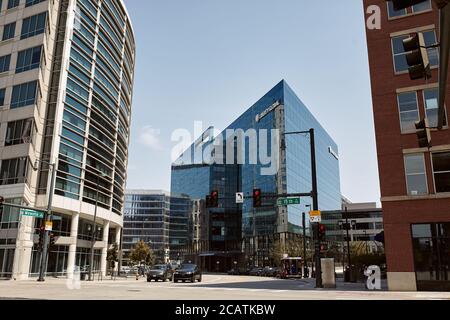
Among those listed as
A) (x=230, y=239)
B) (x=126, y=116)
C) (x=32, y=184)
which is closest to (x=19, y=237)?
(x=32, y=184)

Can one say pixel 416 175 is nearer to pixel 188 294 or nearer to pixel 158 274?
pixel 188 294

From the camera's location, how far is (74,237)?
4844cm

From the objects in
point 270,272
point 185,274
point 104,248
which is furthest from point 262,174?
point 185,274

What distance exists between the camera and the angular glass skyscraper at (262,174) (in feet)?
293

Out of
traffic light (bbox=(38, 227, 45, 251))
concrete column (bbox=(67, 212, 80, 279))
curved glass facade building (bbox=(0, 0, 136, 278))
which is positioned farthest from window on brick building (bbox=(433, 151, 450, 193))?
concrete column (bbox=(67, 212, 80, 279))

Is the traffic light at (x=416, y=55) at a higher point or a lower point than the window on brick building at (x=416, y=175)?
lower

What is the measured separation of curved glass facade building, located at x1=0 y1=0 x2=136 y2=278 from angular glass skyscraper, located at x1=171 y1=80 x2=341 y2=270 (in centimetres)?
3444

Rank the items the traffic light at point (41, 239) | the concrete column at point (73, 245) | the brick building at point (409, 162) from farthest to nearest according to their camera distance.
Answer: the concrete column at point (73, 245)
the traffic light at point (41, 239)
the brick building at point (409, 162)

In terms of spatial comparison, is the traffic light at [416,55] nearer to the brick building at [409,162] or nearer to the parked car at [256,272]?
the brick building at [409,162]

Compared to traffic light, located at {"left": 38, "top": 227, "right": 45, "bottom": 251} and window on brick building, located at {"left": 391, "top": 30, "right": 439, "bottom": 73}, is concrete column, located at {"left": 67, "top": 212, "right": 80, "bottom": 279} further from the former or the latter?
window on brick building, located at {"left": 391, "top": 30, "right": 439, "bottom": 73}

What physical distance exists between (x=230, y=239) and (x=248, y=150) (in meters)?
25.0

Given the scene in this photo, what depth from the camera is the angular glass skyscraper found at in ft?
293

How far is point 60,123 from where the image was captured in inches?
1822

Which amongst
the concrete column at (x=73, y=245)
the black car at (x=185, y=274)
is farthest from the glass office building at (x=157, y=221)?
the black car at (x=185, y=274)
